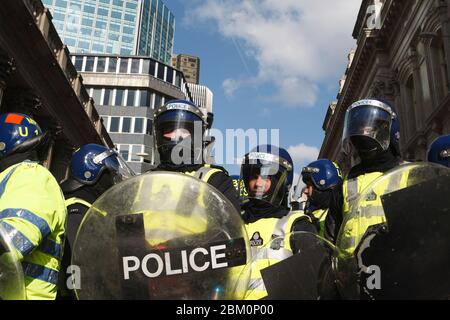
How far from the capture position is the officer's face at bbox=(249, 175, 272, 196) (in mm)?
2883

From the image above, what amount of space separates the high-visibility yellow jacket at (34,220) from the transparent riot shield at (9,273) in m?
0.23

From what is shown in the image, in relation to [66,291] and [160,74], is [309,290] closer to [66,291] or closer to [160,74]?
[66,291]

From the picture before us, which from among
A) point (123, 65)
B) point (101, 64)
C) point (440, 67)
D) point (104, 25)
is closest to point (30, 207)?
point (440, 67)

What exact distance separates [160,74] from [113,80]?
496cm

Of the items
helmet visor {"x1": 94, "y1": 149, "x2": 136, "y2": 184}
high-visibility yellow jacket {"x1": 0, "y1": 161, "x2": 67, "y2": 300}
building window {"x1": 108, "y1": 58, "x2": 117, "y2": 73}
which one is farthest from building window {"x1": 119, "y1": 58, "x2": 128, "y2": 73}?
high-visibility yellow jacket {"x1": 0, "y1": 161, "x2": 67, "y2": 300}

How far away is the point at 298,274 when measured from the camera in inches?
57.9

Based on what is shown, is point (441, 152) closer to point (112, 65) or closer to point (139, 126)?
point (139, 126)

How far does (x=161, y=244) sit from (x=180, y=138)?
1.74 metres

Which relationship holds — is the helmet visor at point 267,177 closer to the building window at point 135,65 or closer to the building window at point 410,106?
the building window at point 410,106

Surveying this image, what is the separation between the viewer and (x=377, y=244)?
1.43 m

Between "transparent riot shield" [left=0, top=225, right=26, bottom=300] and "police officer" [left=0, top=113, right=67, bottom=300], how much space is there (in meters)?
0.22

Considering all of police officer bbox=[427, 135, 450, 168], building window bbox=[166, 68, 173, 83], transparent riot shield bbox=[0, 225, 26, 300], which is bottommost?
transparent riot shield bbox=[0, 225, 26, 300]

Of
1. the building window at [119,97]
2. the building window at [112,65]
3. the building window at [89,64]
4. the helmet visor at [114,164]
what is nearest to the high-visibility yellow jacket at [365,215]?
the helmet visor at [114,164]

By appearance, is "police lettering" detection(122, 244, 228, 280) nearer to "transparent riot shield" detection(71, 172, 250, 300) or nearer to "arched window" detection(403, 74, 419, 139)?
"transparent riot shield" detection(71, 172, 250, 300)
